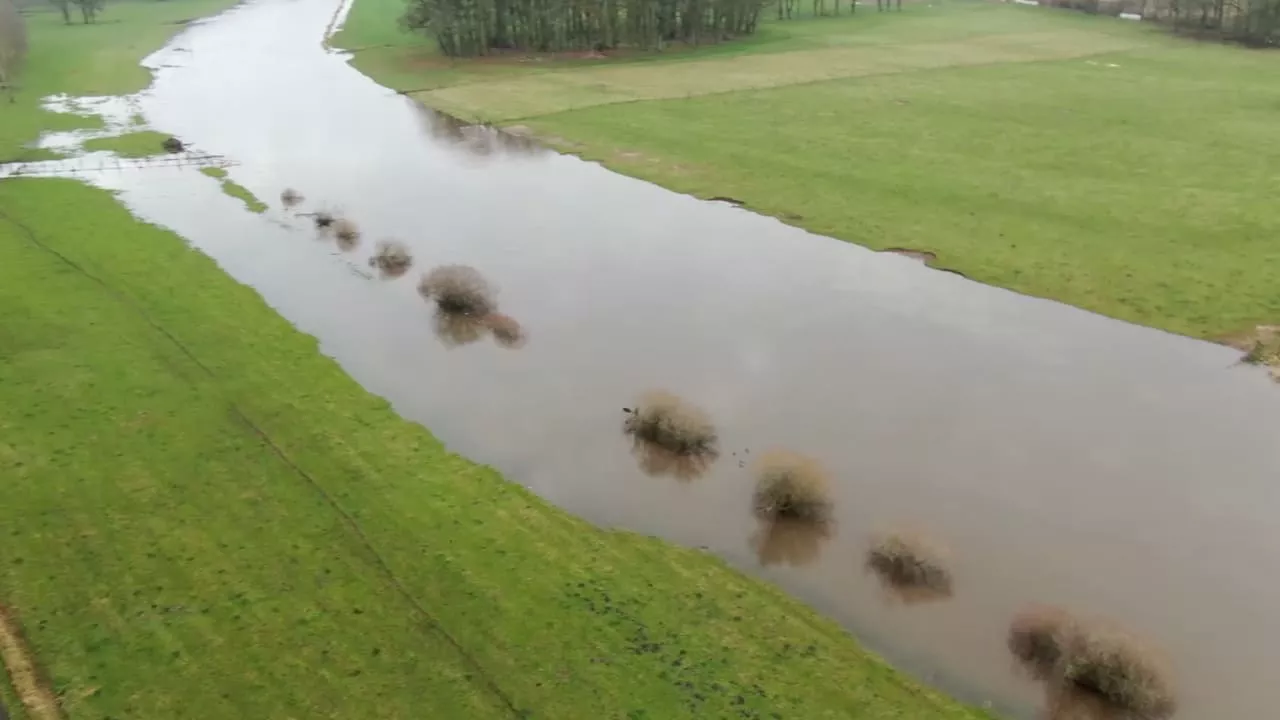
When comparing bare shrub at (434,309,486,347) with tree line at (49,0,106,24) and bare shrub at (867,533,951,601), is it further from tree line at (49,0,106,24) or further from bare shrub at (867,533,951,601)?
tree line at (49,0,106,24)

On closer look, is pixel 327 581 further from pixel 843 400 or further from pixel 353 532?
pixel 843 400

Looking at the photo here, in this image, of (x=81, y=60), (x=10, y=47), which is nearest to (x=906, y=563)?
(x=10, y=47)

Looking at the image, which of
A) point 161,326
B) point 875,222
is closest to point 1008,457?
point 875,222

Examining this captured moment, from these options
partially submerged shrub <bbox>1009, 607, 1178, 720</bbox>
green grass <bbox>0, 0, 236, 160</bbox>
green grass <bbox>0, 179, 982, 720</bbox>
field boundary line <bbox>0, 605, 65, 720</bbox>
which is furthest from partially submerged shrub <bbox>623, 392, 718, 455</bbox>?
green grass <bbox>0, 0, 236, 160</bbox>

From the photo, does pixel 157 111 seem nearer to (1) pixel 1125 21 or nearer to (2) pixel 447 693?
(2) pixel 447 693

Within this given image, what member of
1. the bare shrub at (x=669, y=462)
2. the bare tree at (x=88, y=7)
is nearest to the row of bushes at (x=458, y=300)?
the bare shrub at (x=669, y=462)

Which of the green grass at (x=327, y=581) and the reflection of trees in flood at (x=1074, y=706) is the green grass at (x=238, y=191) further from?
the reflection of trees in flood at (x=1074, y=706)

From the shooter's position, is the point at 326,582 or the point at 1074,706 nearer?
the point at 1074,706
